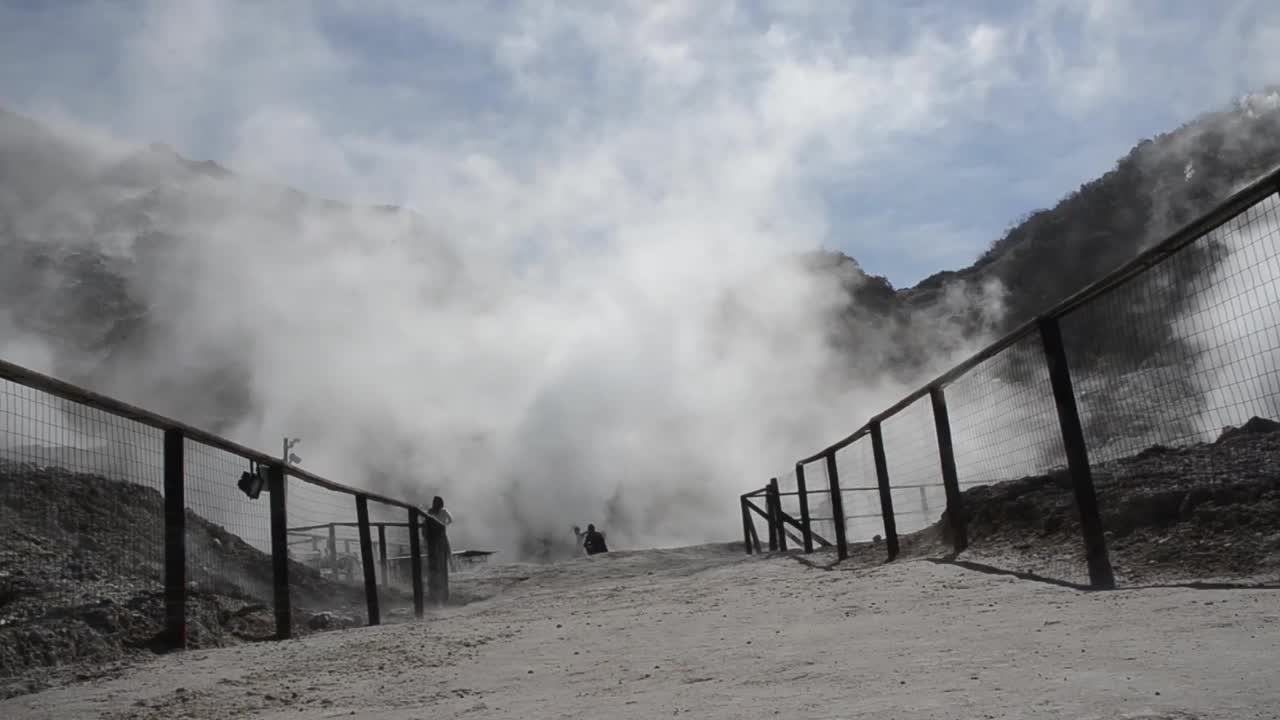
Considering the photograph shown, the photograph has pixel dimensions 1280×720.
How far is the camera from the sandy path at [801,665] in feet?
6.63

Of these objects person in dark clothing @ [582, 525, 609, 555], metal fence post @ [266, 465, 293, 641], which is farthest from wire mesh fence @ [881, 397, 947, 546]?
metal fence post @ [266, 465, 293, 641]

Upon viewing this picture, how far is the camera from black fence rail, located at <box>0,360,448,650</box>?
4.30m

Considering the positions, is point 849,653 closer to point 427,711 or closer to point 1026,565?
point 427,711

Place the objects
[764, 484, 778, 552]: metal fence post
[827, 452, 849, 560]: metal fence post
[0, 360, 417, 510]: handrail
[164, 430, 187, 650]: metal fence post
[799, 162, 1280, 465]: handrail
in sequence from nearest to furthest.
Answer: [799, 162, 1280, 465]: handrail
[0, 360, 417, 510]: handrail
[164, 430, 187, 650]: metal fence post
[827, 452, 849, 560]: metal fence post
[764, 484, 778, 552]: metal fence post

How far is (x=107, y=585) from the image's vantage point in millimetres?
5652

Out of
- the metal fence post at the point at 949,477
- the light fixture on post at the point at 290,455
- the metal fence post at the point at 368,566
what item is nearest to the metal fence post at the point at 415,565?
the metal fence post at the point at 368,566

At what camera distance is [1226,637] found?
237 cm

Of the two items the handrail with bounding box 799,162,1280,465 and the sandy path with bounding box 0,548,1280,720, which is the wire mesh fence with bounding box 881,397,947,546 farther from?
the sandy path with bounding box 0,548,1280,720

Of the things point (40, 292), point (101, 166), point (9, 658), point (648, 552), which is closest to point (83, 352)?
point (40, 292)

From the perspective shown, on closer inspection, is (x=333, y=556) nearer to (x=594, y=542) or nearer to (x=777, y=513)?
(x=777, y=513)

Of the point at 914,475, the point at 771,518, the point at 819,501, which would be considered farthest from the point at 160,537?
the point at 819,501

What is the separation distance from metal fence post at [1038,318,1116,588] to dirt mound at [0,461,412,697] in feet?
13.5

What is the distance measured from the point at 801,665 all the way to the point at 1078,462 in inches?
87.2

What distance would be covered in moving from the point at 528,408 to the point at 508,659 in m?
32.0
